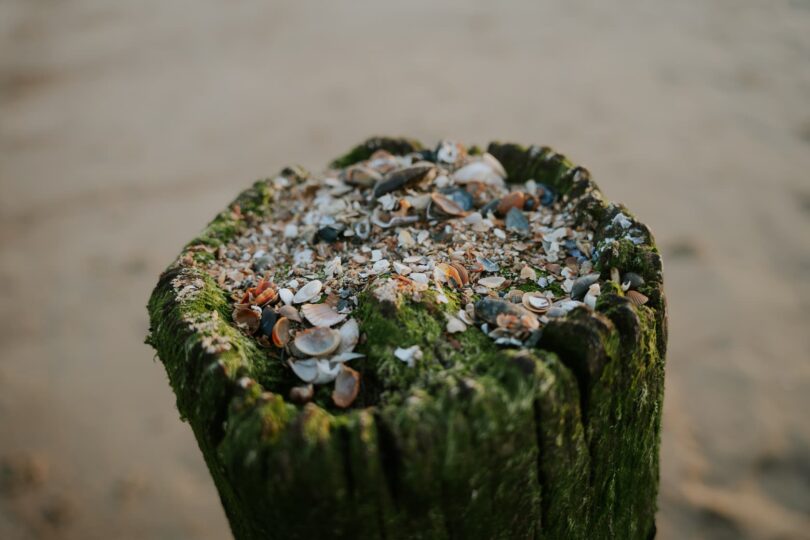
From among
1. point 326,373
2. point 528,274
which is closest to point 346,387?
point 326,373

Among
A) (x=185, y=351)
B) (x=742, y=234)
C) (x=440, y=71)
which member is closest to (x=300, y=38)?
(x=440, y=71)

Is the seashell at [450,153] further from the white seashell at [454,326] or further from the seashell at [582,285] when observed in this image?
the white seashell at [454,326]

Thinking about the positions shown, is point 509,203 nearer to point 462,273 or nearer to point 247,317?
point 462,273

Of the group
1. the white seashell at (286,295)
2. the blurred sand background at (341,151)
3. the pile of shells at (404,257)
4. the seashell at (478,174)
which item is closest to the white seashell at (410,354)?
the pile of shells at (404,257)

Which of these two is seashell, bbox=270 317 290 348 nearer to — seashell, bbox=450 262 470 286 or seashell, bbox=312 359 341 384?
seashell, bbox=312 359 341 384

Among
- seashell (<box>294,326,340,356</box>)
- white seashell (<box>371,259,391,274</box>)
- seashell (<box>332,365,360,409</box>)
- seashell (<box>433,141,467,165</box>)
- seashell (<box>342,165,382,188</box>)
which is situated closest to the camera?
seashell (<box>332,365,360,409</box>)

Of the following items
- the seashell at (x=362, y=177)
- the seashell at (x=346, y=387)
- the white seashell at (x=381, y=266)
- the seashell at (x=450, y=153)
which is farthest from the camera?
the seashell at (x=450, y=153)

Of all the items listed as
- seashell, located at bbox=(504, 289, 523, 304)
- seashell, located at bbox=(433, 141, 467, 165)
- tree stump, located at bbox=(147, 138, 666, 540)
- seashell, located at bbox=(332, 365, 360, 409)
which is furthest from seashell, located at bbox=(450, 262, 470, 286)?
seashell, located at bbox=(433, 141, 467, 165)
